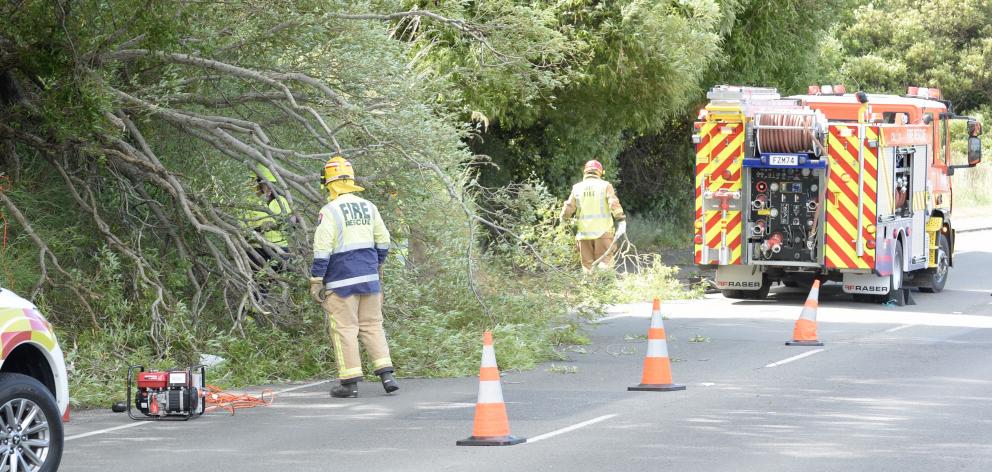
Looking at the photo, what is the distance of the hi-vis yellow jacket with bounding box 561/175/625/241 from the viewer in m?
19.5

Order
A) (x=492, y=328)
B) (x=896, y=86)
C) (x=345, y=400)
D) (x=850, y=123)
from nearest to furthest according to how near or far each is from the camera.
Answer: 1. (x=345, y=400)
2. (x=492, y=328)
3. (x=850, y=123)
4. (x=896, y=86)

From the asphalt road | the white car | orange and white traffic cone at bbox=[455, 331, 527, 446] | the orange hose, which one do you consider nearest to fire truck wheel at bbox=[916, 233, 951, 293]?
the asphalt road

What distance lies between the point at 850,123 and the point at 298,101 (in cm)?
788

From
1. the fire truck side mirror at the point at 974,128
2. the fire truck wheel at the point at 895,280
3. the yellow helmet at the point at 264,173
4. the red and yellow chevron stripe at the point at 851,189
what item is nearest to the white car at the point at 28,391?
the yellow helmet at the point at 264,173

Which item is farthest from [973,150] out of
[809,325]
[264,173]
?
[264,173]

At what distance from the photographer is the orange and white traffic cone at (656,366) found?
1129 cm

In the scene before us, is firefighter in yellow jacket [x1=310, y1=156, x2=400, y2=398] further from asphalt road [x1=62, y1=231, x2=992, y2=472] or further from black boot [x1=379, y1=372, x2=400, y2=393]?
asphalt road [x1=62, y1=231, x2=992, y2=472]

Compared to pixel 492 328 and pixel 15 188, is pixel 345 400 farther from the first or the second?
pixel 15 188

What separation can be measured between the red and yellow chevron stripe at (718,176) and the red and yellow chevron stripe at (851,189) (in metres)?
1.21

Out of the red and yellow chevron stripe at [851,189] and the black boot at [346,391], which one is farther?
the red and yellow chevron stripe at [851,189]

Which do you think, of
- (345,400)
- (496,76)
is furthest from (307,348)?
(496,76)

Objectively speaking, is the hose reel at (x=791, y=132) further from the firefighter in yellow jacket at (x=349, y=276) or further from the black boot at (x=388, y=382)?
the black boot at (x=388, y=382)

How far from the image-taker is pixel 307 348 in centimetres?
1246

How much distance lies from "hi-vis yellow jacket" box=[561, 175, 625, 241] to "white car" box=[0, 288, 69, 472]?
12.2m
